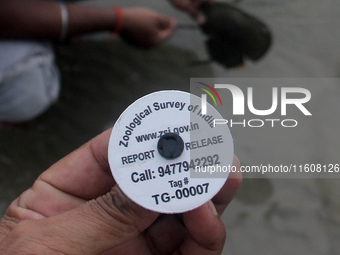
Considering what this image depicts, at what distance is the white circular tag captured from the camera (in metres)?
0.84

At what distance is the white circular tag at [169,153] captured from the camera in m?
0.84

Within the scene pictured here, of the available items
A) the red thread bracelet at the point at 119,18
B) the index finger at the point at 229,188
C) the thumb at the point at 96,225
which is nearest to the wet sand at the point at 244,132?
the red thread bracelet at the point at 119,18

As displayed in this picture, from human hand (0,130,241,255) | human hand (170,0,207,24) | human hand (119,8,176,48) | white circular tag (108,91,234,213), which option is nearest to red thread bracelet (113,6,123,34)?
human hand (119,8,176,48)

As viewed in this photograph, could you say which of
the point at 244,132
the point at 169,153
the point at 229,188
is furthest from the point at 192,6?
the point at 169,153

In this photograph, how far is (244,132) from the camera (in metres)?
1.64

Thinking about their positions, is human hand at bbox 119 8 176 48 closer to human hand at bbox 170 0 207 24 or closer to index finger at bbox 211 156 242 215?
human hand at bbox 170 0 207 24

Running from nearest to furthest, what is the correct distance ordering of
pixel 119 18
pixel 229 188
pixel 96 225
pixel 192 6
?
pixel 96 225 → pixel 229 188 → pixel 119 18 → pixel 192 6

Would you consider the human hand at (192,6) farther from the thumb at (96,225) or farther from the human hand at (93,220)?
the thumb at (96,225)

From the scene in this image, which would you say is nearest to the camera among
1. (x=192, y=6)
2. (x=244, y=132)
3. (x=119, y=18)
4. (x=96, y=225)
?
(x=96, y=225)

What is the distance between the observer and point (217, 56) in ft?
6.04

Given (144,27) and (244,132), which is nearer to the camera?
(244,132)

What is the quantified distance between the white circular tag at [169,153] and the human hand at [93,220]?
0.20ft

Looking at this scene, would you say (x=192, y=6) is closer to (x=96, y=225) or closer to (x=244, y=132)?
(x=244, y=132)

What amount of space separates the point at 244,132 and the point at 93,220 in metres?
0.95
